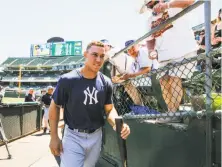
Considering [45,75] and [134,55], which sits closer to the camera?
[134,55]

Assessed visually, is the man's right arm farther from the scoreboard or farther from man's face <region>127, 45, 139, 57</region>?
the scoreboard

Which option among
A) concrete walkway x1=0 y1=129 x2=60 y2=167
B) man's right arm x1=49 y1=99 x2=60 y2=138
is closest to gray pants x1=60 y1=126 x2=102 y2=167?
man's right arm x1=49 y1=99 x2=60 y2=138

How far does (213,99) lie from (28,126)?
27.4 feet

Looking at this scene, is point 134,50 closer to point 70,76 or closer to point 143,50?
point 143,50

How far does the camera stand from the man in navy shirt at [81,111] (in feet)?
8.64

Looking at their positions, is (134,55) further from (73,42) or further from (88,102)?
(73,42)

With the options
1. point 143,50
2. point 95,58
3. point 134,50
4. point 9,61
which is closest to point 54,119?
point 95,58

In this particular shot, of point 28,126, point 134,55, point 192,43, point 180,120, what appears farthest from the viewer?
point 28,126

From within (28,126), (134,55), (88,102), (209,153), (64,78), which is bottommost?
(28,126)

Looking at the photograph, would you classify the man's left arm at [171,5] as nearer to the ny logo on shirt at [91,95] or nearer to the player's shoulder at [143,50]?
the player's shoulder at [143,50]

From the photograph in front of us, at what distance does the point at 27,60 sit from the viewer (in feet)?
242

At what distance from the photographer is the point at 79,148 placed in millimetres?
2654

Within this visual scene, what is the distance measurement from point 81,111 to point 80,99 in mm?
121

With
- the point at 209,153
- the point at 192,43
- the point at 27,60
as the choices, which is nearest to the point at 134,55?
the point at 192,43
